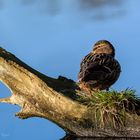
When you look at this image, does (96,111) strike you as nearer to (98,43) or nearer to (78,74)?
(78,74)

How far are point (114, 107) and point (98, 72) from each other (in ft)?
1.11

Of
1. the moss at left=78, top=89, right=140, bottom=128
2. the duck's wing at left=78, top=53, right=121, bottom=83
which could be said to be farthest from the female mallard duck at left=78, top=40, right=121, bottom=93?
the moss at left=78, top=89, right=140, bottom=128

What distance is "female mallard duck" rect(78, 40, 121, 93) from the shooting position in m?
4.40

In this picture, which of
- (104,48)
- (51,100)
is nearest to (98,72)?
(51,100)

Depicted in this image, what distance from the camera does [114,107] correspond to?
13.6 feet

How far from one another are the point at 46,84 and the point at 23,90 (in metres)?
0.20

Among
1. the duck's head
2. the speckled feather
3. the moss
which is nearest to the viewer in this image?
the moss

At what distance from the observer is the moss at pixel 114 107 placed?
4.14 metres

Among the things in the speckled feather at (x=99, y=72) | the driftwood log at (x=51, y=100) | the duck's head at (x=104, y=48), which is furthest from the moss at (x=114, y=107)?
the duck's head at (x=104, y=48)

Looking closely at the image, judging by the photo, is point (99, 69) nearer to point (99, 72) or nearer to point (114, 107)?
point (99, 72)

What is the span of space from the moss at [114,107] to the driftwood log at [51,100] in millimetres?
27

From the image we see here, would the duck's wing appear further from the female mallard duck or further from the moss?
the moss

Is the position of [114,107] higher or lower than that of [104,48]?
lower

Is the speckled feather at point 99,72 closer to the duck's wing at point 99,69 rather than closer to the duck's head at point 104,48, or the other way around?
the duck's wing at point 99,69
